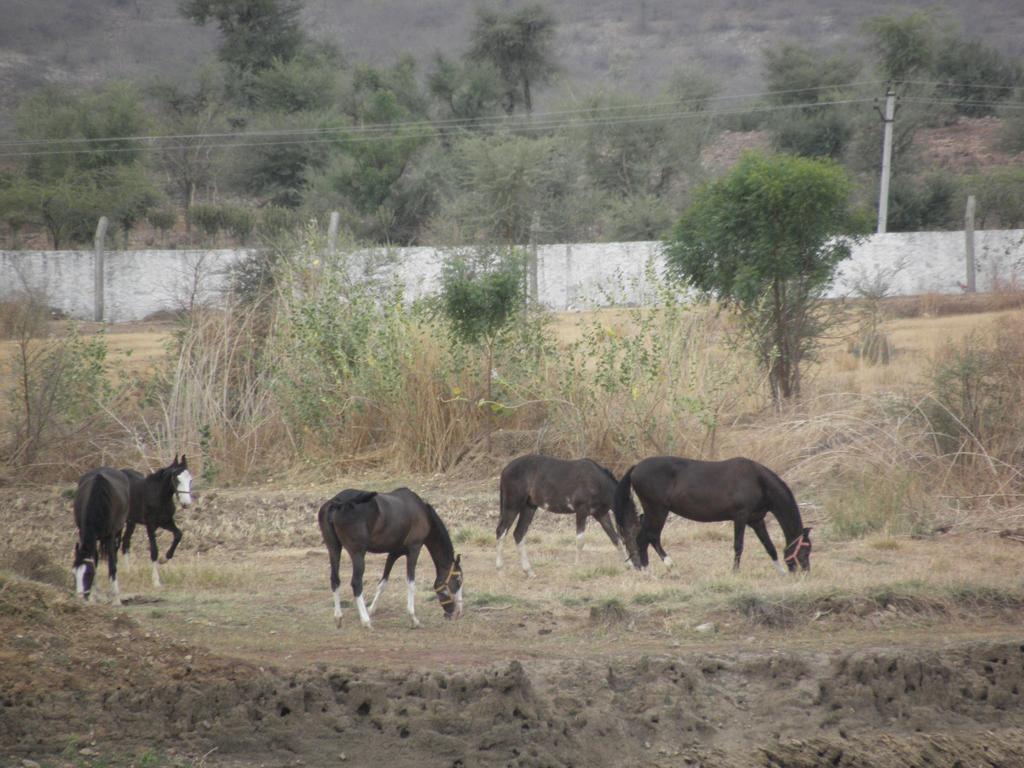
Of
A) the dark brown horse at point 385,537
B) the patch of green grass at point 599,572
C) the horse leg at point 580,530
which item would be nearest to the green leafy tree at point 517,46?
the horse leg at point 580,530

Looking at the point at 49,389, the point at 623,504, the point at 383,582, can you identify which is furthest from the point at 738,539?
the point at 49,389

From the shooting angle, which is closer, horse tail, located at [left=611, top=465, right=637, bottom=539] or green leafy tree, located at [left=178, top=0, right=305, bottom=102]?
horse tail, located at [left=611, top=465, right=637, bottom=539]

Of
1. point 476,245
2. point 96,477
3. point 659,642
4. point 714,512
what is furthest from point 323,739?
point 476,245

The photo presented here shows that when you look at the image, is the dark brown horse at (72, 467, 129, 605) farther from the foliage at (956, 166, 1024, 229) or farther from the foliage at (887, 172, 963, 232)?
the foliage at (887, 172, 963, 232)

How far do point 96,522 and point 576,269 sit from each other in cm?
2548

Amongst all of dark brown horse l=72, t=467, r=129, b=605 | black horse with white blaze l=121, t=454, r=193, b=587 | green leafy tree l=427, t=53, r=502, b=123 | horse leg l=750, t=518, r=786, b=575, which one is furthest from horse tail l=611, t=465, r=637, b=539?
green leafy tree l=427, t=53, r=502, b=123

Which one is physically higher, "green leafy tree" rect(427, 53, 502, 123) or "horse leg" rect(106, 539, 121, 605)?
"green leafy tree" rect(427, 53, 502, 123)

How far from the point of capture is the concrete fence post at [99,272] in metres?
29.1

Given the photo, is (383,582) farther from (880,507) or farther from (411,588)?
(880,507)

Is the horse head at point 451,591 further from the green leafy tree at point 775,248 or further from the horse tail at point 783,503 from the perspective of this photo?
the green leafy tree at point 775,248

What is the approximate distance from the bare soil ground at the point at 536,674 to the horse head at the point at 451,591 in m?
0.13

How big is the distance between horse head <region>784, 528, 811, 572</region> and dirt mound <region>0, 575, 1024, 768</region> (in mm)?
2500

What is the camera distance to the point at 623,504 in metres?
11.1

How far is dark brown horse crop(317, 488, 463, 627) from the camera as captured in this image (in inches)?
347
